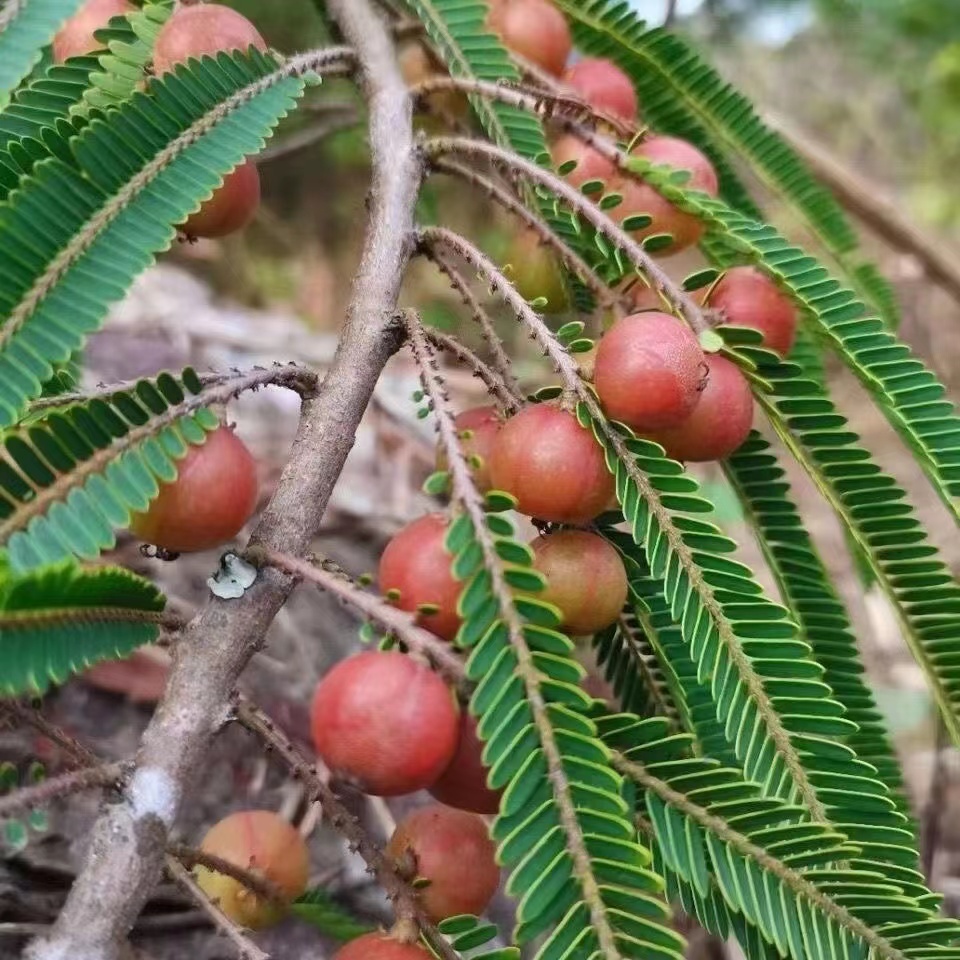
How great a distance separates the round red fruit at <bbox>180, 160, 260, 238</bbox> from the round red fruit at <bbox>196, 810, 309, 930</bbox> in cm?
43

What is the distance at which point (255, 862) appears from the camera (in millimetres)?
735

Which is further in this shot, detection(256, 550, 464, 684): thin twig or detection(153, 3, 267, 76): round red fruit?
detection(153, 3, 267, 76): round red fruit

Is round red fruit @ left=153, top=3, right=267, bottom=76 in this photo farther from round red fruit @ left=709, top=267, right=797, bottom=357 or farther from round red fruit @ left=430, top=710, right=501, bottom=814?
round red fruit @ left=430, top=710, right=501, bottom=814

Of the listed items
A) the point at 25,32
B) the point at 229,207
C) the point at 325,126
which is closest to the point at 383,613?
the point at 229,207

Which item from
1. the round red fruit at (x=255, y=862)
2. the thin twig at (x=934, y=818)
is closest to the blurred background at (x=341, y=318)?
the thin twig at (x=934, y=818)

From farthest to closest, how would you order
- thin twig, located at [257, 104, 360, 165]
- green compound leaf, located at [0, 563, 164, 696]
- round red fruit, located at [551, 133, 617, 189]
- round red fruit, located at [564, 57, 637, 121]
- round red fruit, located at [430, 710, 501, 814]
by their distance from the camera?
thin twig, located at [257, 104, 360, 165] < round red fruit, located at [564, 57, 637, 121] < round red fruit, located at [551, 133, 617, 189] < round red fruit, located at [430, 710, 501, 814] < green compound leaf, located at [0, 563, 164, 696]

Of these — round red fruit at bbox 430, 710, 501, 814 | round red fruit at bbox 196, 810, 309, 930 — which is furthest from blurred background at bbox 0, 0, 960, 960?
round red fruit at bbox 430, 710, 501, 814

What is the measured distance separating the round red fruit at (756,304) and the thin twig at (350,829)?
0.42m

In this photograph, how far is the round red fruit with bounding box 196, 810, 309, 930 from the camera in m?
0.74

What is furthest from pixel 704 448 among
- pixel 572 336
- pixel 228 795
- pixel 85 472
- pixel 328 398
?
pixel 228 795

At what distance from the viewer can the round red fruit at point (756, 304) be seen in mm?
736

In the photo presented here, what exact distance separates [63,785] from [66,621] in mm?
88

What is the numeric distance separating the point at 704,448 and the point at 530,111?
34cm

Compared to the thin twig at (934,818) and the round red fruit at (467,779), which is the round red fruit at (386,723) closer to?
the round red fruit at (467,779)
